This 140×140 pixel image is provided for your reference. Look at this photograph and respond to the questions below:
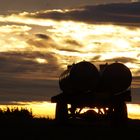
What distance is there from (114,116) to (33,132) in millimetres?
7773

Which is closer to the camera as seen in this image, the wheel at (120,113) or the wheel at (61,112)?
the wheel at (120,113)

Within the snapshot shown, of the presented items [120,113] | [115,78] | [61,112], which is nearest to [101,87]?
[115,78]

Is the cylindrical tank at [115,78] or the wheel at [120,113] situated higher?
the cylindrical tank at [115,78]

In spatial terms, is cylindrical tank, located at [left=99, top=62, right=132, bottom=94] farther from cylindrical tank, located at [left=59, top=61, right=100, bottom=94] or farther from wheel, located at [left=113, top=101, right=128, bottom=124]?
wheel, located at [left=113, top=101, right=128, bottom=124]

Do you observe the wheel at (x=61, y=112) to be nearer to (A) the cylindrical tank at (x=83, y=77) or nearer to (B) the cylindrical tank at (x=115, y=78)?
(A) the cylindrical tank at (x=83, y=77)

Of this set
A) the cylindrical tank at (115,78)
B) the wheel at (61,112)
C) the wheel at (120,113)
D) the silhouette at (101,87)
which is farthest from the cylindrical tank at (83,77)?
the wheel at (61,112)

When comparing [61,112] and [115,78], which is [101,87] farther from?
[61,112]

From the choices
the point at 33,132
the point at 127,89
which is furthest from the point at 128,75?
the point at 33,132

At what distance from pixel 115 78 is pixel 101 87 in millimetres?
912

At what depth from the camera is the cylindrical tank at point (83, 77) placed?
2470 cm

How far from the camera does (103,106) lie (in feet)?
81.8

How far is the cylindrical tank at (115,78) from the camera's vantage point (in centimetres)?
2489

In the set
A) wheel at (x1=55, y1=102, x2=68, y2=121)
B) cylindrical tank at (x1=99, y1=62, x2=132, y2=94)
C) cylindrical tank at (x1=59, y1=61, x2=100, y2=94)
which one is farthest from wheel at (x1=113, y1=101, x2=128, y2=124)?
wheel at (x1=55, y1=102, x2=68, y2=121)

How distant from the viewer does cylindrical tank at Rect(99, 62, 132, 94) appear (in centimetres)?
2489
